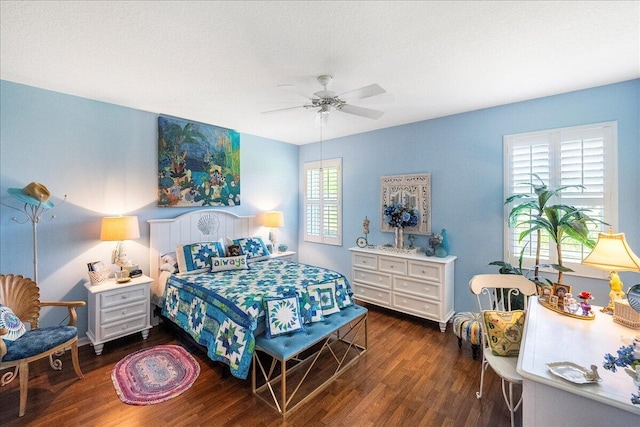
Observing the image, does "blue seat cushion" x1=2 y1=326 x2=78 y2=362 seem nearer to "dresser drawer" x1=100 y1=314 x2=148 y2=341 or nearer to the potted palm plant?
"dresser drawer" x1=100 y1=314 x2=148 y2=341

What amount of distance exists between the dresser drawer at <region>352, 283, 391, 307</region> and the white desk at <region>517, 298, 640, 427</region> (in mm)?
2231

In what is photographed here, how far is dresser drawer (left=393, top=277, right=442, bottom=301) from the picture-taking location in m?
3.38

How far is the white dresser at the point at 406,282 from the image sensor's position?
3363 millimetres

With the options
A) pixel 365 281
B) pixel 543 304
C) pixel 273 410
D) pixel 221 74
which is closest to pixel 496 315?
pixel 543 304

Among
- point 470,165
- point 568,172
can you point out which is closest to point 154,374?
point 470,165

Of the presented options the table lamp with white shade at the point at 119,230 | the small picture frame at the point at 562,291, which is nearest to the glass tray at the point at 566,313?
the small picture frame at the point at 562,291

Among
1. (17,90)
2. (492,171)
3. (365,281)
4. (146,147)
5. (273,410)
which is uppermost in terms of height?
(17,90)

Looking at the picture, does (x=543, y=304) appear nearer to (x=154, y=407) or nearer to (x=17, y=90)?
(x=154, y=407)

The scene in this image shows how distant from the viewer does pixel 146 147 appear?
354 cm

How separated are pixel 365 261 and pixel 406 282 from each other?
664 millimetres

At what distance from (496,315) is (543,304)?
16.9 inches

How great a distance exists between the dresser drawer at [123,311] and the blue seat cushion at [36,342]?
15.9 inches

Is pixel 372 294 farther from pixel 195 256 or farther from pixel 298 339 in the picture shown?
pixel 195 256

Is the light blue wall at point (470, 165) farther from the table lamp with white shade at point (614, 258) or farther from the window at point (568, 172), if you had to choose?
the table lamp with white shade at point (614, 258)
